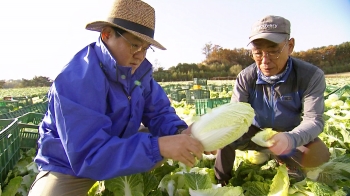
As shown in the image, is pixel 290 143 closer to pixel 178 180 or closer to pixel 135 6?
pixel 178 180

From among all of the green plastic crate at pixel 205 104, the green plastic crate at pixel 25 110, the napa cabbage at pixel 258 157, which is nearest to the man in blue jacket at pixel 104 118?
the napa cabbage at pixel 258 157

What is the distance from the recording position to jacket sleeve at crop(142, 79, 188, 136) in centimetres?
287

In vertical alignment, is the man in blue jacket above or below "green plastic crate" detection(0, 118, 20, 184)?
above

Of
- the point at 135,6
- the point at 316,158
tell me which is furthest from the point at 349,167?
the point at 135,6

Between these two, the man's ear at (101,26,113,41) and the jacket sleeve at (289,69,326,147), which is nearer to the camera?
the man's ear at (101,26,113,41)

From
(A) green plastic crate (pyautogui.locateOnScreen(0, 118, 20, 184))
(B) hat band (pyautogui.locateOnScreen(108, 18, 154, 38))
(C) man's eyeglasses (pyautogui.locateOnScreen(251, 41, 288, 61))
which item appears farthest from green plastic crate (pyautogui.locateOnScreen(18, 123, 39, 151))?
(C) man's eyeglasses (pyautogui.locateOnScreen(251, 41, 288, 61))

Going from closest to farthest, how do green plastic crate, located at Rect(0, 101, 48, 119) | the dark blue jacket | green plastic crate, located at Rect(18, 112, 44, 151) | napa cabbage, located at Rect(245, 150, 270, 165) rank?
the dark blue jacket → napa cabbage, located at Rect(245, 150, 270, 165) → green plastic crate, located at Rect(18, 112, 44, 151) → green plastic crate, located at Rect(0, 101, 48, 119)

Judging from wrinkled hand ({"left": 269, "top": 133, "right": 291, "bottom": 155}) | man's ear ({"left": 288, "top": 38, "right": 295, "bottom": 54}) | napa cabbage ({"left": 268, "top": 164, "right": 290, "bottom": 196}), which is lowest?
napa cabbage ({"left": 268, "top": 164, "right": 290, "bottom": 196})

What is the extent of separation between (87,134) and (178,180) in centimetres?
123

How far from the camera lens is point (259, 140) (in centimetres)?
251

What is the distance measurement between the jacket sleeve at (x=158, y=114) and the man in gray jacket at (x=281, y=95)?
0.66m

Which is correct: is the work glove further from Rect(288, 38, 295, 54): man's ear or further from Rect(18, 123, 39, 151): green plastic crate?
Rect(18, 123, 39, 151): green plastic crate

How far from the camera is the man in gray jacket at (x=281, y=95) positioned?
2.86m

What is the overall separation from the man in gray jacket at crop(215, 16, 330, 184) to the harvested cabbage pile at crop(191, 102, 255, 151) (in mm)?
553
